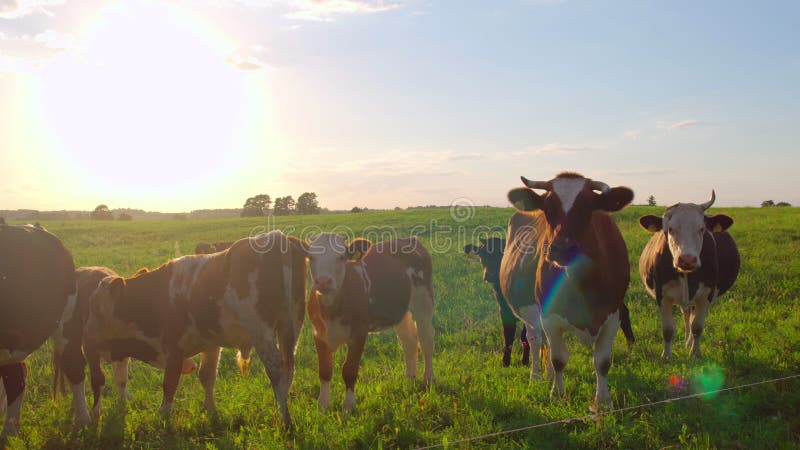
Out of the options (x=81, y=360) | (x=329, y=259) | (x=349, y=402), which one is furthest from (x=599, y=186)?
(x=81, y=360)

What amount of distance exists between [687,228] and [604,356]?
2.94m

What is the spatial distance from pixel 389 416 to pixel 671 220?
4.97 metres

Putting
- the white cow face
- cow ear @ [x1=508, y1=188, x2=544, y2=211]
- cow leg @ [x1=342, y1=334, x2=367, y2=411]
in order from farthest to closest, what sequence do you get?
the white cow face < cow leg @ [x1=342, y1=334, x2=367, y2=411] < cow ear @ [x1=508, y1=188, x2=544, y2=211]

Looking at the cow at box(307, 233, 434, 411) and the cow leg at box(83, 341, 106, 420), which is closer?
the cow at box(307, 233, 434, 411)

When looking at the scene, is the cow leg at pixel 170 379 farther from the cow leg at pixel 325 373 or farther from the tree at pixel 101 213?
the tree at pixel 101 213

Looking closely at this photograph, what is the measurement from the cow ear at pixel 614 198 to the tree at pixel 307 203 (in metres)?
56.8

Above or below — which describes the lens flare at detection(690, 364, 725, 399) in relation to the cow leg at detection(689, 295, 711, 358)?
below

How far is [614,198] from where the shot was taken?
18.5 ft

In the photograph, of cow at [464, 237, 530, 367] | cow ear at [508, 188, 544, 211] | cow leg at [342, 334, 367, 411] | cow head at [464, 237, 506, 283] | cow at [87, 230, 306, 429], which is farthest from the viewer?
cow head at [464, 237, 506, 283]

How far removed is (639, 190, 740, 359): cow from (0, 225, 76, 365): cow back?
8.27 metres

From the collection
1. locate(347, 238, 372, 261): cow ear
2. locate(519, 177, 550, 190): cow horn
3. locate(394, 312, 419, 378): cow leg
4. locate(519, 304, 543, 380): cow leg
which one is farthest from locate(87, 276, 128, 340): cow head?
locate(519, 304, 543, 380): cow leg

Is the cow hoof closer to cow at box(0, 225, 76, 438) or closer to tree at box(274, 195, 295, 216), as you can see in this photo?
cow at box(0, 225, 76, 438)

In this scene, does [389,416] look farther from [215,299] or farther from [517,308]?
[517,308]

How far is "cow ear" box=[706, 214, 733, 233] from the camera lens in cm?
830
